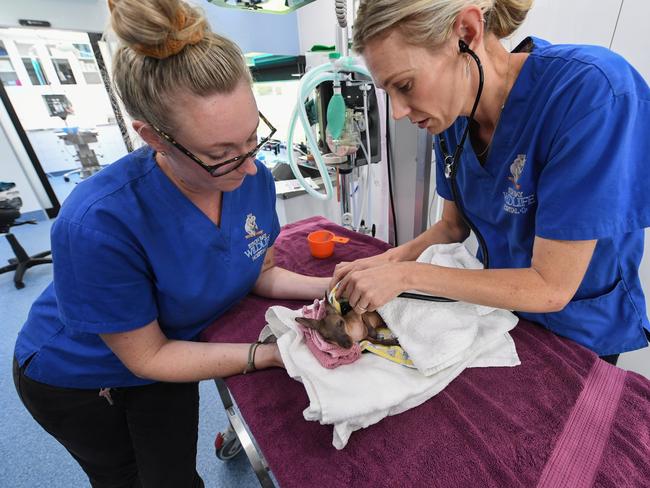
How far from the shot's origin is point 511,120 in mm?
731

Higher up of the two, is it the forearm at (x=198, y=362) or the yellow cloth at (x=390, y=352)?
the yellow cloth at (x=390, y=352)

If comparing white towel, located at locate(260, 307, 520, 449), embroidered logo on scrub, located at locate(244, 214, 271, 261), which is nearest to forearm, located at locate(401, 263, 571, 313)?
white towel, located at locate(260, 307, 520, 449)

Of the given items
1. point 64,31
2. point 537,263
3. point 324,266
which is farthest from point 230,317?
point 64,31

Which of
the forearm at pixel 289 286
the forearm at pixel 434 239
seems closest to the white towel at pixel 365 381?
the forearm at pixel 289 286

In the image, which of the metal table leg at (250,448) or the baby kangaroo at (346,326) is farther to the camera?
the metal table leg at (250,448)

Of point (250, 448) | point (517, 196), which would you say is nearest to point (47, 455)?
point (250, 448)

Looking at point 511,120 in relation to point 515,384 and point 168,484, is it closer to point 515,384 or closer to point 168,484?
point 515,384

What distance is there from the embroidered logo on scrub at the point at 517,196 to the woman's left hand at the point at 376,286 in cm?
27

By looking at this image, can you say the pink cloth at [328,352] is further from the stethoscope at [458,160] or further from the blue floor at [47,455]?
the blue floor at [47,455]

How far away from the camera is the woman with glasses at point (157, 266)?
2.19 feet

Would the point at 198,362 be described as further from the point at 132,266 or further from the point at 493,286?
the point at 493,286

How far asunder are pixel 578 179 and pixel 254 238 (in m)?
0.77

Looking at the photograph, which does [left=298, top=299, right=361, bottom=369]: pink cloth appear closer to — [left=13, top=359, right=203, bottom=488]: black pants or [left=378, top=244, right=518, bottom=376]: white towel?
[left=378, top=244, right=518, bottom=376]: white towel

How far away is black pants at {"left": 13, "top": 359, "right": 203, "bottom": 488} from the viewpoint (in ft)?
2.98
